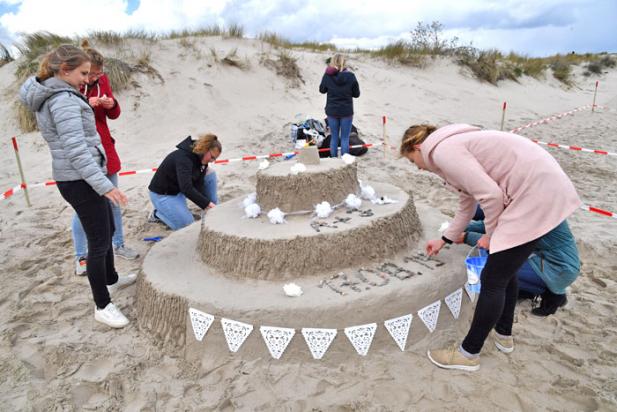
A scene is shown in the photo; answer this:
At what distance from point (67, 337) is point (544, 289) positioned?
3.56 meters

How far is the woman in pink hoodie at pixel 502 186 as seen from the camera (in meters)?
2.15

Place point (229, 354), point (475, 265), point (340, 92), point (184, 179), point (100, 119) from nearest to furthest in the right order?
point (229, 354), point (475, 265), point (100, 119), point (184, 179), point (340, 92)

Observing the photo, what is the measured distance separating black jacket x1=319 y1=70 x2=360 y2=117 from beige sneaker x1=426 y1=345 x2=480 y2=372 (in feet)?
15.9

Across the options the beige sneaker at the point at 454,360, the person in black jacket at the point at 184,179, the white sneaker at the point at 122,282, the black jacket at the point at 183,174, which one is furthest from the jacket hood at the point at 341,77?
the beige sneaker at the point at 454,360

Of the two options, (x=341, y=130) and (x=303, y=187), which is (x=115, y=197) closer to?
(x=303, y=187)

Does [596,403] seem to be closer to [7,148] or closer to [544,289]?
[544,289]

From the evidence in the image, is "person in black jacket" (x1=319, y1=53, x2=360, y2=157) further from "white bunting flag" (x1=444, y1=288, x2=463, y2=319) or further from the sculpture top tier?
"white bunting flag" (x1=444, y1=288, x2=463, y2=319)

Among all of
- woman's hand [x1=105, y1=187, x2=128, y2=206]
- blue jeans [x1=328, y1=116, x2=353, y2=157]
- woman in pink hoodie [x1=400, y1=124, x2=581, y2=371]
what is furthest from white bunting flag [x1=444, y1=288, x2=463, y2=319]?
blue jeans [x1=328, y1=116, x2=353, y2=157]

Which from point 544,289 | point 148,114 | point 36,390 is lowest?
point 36,390

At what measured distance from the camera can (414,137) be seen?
2.46m

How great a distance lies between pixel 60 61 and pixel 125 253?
2.25 metres

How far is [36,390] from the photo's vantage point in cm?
267

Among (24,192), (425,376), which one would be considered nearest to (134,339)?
(425,376)

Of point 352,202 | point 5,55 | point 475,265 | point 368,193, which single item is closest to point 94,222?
point 352,202
